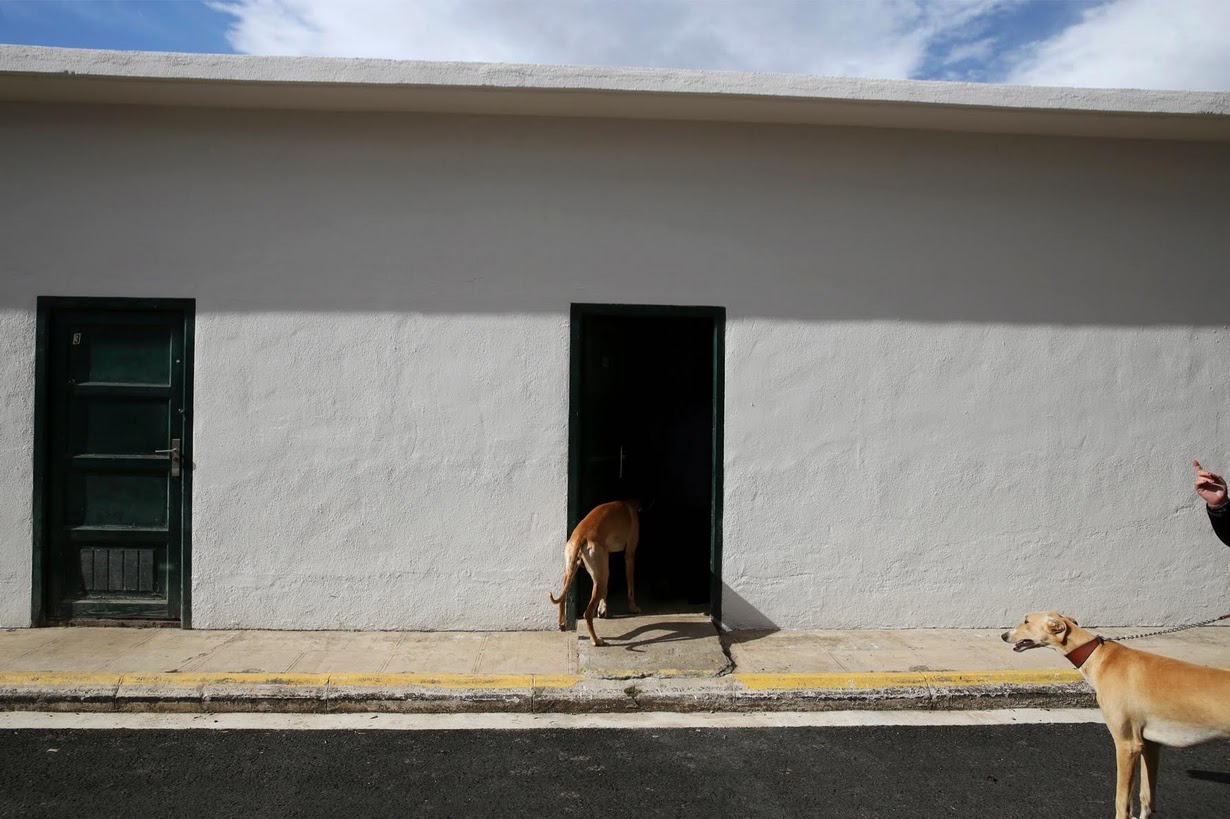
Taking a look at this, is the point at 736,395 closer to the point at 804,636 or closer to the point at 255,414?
the point at 804,636

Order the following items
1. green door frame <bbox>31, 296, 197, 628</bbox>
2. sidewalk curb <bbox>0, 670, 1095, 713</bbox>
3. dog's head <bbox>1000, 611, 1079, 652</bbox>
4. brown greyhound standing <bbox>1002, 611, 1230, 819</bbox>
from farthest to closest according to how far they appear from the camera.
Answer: green door frame <bbox>31, 296, 197, 628</bbox>, sidewalk curb <bbox>0, 670, 1095, 713</bbox>, dog's head <bbox>1000, 611, 1079, 652</bbox>, brown greyhound standing <bbox>1002, 611, 1230, 819</bbox>

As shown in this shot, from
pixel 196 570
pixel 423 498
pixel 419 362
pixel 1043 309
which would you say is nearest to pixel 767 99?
pixel 1043 309

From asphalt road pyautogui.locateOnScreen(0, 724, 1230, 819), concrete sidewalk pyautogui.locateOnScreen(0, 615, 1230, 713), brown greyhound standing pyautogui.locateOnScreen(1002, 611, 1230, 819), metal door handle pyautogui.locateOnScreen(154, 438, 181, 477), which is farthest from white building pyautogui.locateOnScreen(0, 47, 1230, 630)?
brown greyhound standing pyautogui.locateOnScreen(1002, 611, 1230, 819)

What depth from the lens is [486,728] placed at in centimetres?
483

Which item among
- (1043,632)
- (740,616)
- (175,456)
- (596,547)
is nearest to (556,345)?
(596,547)

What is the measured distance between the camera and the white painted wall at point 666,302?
627cm

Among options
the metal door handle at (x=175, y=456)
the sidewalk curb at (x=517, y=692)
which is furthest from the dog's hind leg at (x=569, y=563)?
the metal door handle at (x=175, y=456)

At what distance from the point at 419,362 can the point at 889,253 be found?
3.56m

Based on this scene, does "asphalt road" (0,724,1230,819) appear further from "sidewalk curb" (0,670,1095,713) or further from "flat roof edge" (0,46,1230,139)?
"flat roof edge" (0,46,1230,139)

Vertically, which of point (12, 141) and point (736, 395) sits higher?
point (12, 141)

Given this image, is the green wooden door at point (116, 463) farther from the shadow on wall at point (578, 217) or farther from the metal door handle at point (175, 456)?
the shadow on wall at point (578, 217)

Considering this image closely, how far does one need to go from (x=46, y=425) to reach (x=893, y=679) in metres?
6.06

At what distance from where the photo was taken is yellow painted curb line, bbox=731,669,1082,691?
5.29m

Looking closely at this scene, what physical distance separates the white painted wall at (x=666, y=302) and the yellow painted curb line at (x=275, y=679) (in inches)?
40.6
